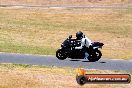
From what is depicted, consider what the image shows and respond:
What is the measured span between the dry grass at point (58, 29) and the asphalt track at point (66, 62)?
2.30m

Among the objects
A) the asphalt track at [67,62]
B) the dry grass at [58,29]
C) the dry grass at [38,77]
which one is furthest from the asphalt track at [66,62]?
the dry grass at [58,29]

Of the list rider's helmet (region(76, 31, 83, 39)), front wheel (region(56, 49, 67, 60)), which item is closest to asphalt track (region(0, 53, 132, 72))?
front wheel (region(56, 49, 67, 60))

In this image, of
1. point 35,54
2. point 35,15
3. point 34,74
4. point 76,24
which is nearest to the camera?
point 34,74

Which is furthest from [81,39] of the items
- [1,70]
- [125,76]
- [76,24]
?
[76,24]

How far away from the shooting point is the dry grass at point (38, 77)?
19.8 m

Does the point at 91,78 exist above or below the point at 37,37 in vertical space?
above

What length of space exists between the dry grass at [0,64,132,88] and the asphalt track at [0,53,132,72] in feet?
3.57

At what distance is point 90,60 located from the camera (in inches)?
987

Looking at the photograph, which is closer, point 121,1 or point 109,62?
point 109,62

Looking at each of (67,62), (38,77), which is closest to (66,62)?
(67,62)

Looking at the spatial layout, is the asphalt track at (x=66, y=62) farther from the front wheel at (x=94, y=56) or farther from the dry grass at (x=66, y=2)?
the dry grass at (x=66, y=2)

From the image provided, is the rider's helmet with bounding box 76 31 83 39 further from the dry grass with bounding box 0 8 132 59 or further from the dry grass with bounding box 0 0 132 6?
the dry grass with bounding box 0 0 132 6

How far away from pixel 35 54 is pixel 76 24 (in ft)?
67.8

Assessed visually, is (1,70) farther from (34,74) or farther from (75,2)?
(75,2)
